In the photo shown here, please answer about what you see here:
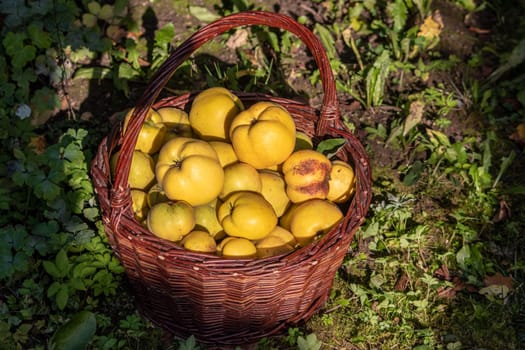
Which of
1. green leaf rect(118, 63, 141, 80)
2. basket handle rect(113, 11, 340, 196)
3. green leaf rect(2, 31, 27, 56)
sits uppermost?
basket handle rect(113, 11, 340, 196)

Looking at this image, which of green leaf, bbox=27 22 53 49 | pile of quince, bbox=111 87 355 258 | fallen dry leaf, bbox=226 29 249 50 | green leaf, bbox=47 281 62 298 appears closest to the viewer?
pile of quince, bbox=111 87 355 258

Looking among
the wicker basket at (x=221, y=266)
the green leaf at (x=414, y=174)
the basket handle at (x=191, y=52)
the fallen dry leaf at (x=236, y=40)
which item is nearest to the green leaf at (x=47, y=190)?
the wicker basket at (x=221, y=266)

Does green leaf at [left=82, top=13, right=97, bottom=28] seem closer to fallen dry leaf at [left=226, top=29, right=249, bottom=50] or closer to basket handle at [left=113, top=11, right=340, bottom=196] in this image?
fallen dry leaf at [left=226, top=29, right=249, bottom=50]

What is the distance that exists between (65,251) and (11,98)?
133 centimetres

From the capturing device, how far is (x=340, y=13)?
4.76 meters

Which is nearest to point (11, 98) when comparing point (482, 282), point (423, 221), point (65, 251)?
point (65, 251)

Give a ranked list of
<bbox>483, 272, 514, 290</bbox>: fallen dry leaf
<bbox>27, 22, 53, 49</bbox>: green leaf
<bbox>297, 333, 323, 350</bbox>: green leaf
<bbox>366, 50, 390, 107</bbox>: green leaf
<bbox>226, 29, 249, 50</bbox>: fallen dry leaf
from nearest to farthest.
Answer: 1. <bbox>297, 333, 323, 350</bbox>: green leaf
2. <bbox>483, 272, 514, 290</bbox>: fallen dry leaf
3. <bbox>27, 22, 53, 49</bbox>: green leaf
4. <bbox>366, 50, 390, 107</bbox>: green leaf
5. <bbox>226, 29, 249, 50</bbox>: fallen dry leaf

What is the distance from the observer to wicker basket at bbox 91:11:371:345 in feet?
8.15

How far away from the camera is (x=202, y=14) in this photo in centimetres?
466

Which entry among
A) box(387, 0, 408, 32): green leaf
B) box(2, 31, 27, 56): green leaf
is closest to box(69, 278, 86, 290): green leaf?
box(2, 31, 27, 56): green leaf

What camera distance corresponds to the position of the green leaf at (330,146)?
307 cm

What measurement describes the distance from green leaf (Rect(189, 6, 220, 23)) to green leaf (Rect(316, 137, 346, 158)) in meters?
1.94

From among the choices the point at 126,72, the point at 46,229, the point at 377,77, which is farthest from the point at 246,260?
the point at 126,72

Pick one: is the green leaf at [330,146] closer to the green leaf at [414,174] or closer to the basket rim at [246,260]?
the basket rim at [246,260]
